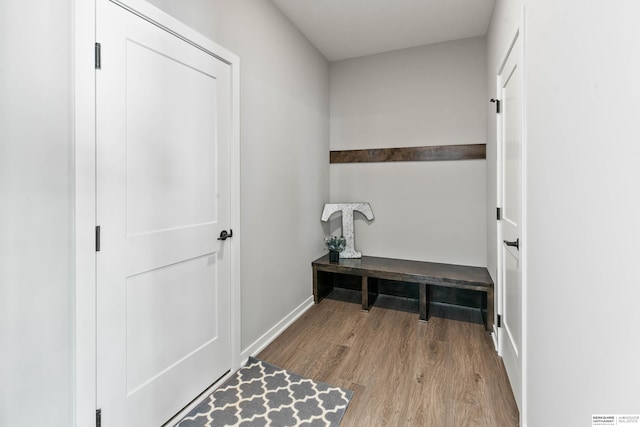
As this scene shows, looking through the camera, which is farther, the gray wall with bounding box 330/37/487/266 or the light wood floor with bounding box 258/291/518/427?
the gray wall with bounding box 330/37/487/266

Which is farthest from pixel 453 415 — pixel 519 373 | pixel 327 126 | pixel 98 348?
pixel 327 126

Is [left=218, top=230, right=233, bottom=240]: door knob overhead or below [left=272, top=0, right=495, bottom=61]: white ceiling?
below

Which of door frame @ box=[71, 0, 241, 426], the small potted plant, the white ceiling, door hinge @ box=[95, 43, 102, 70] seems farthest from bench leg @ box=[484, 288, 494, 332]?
door hinge @ box=[95, 43, 102, 70]

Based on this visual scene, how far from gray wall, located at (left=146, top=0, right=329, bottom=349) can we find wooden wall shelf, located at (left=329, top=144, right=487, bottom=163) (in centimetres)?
44

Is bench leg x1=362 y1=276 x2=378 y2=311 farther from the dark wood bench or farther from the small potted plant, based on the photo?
the small potted plant

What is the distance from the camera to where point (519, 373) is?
1.64 meters

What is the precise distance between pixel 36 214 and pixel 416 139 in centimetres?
326

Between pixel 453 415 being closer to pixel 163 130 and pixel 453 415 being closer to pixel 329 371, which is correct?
pixel 329 371

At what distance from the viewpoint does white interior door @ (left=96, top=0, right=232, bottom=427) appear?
1.33 metres

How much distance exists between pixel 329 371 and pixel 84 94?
6.86ft

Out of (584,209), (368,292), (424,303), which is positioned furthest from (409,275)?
(584,209)

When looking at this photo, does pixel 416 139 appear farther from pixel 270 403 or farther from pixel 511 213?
pixel 270 403

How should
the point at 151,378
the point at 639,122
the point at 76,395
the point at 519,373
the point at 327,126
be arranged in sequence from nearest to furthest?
1. the point at 639,122
2. the point at 76,395
3. the point at 151,378
4. the point at 519,373
5. the point at 327,126

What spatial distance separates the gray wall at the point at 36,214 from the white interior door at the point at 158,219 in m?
0.13
